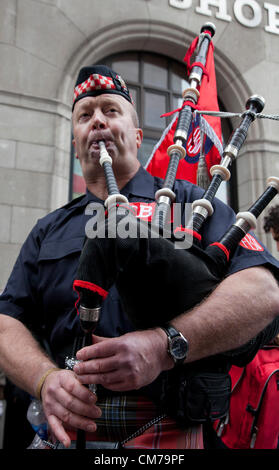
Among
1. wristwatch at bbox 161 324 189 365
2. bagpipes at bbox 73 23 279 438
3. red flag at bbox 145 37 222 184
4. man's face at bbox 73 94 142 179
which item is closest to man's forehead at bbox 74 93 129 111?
man's face at bbox 73 94 142 179

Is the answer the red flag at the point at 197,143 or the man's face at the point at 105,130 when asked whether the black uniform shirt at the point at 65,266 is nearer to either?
the man's face at the point at 105,130

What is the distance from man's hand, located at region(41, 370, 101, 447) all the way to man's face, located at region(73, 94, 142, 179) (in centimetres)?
110

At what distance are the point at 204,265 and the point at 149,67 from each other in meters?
6.18

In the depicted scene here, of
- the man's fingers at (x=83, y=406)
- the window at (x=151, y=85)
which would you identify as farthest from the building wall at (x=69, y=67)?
the man's fingers at (x=83, y=406)

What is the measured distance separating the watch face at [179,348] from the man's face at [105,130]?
3.63 feet

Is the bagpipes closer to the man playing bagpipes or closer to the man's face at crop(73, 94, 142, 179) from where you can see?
the man playing bagpipes

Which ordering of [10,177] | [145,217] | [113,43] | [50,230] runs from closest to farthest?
[145,217] → [50,230] → [10,177] → [113,43]

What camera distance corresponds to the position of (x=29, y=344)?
1552 millimetres

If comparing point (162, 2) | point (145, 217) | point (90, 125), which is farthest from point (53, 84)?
point (145, 217)

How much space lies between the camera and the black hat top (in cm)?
200

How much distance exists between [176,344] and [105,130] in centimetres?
121

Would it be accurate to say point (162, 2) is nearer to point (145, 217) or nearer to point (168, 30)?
point (168, 30)

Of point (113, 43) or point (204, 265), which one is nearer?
point (204, 265)

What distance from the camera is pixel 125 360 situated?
3.20 ft
